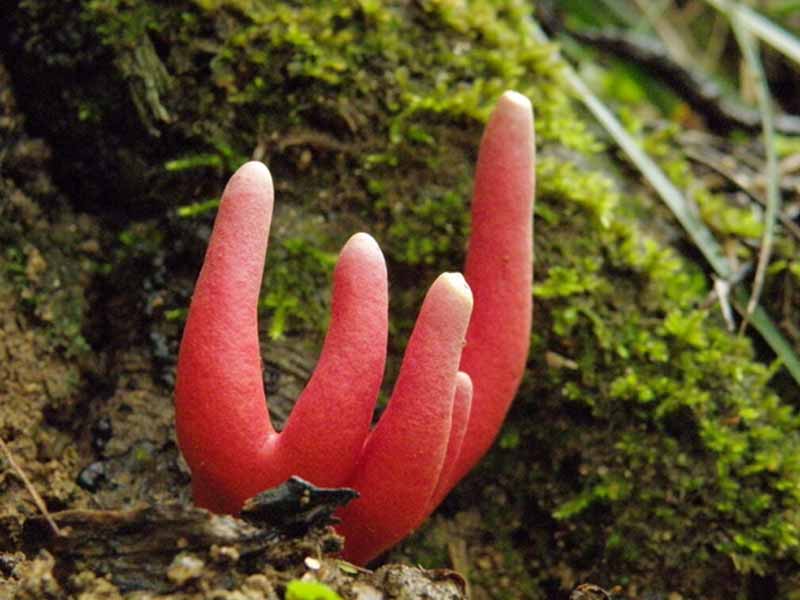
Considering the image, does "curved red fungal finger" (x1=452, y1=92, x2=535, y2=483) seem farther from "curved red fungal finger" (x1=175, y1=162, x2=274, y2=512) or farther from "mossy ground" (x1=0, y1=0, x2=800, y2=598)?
"curved red fungal finger" (x1=175, y1=162, x2=274, y2=512)

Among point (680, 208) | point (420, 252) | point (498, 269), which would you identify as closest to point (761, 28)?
point (680, 208)

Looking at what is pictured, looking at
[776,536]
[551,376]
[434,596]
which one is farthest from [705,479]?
[434,596]

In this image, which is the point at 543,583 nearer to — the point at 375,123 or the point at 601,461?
the point at 601,461

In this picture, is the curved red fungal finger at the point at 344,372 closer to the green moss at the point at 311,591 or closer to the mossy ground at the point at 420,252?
the green moss at the point at 311,591

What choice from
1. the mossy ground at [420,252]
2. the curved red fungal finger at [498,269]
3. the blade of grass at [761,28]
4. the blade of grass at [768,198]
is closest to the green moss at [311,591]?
the curved red fungal finger at [498,269]

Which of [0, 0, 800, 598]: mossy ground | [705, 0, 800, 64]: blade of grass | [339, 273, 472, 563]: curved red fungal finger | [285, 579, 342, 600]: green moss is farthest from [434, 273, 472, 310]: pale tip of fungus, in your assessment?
[705, 0, 800, 64]: blade of grass

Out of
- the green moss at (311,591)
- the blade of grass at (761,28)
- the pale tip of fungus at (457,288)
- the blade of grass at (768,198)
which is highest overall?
the pale tip of fungus at (457,288)
